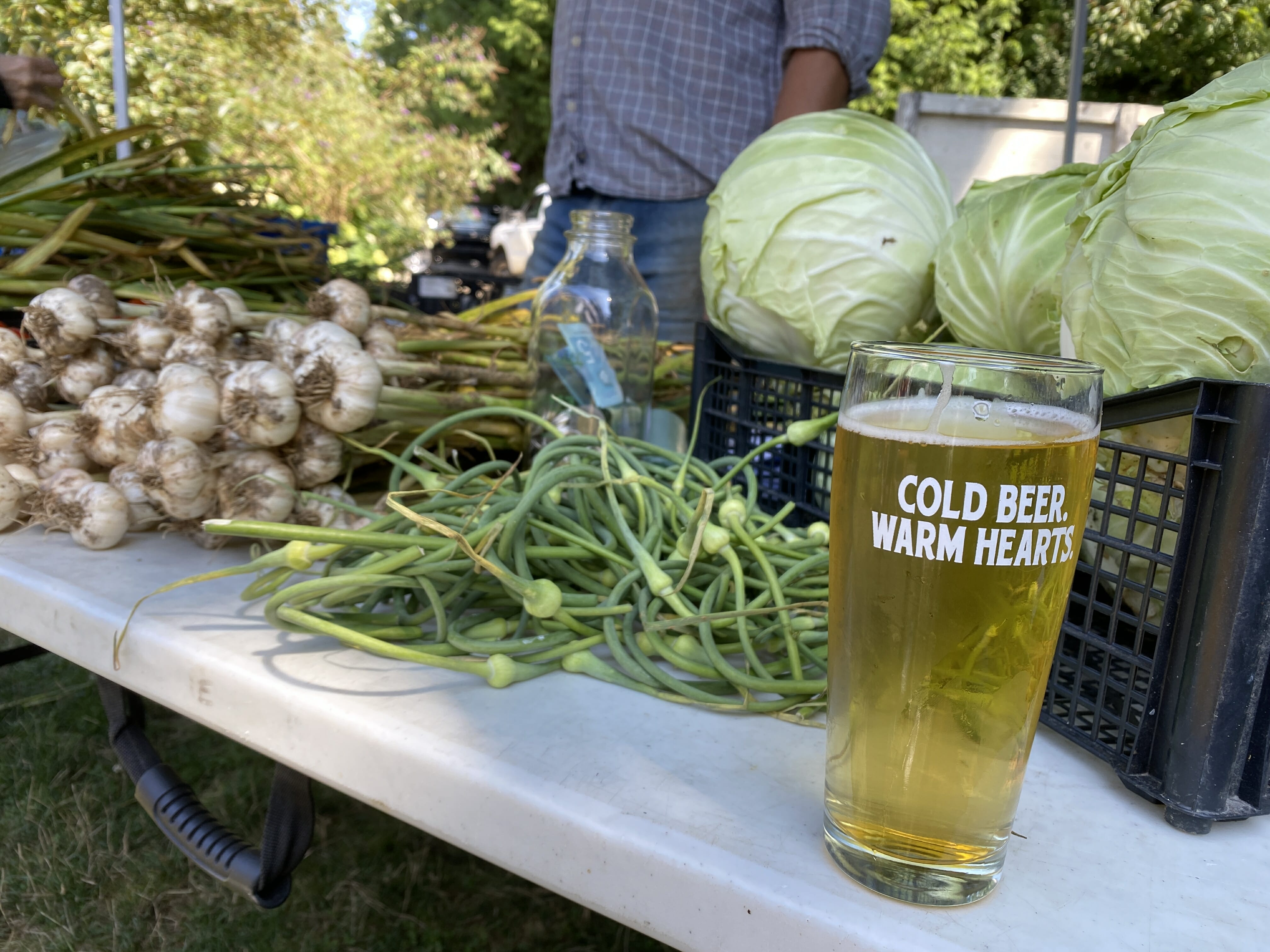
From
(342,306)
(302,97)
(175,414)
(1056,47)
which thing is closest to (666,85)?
(342,306)

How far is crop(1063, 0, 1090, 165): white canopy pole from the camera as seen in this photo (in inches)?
104

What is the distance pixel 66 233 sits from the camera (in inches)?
58.1

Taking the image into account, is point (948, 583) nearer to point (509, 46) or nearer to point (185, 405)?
point (185, 405)

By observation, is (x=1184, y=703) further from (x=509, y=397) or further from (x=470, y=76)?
(x=470, y=76)

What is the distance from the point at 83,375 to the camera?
4.20 ft

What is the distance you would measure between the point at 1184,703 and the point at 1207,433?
187 millimetres

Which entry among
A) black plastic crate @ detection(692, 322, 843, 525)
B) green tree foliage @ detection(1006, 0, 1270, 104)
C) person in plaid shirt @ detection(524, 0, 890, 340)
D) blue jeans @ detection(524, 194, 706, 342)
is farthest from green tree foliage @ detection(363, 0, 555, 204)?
black plastic crate @ detection(692, 322, 843, 525)

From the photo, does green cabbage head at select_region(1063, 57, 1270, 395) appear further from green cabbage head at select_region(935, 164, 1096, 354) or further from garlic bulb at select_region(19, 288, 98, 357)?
garlic bulb at select_region(19, 288, 98, 357)

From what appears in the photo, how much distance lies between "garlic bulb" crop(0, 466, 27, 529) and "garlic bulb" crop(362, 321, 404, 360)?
1.58 ft

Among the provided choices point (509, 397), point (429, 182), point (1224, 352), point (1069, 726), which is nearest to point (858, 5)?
point (509, 397)

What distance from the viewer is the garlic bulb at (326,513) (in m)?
1.14

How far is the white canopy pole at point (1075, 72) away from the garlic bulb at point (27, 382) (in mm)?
2653

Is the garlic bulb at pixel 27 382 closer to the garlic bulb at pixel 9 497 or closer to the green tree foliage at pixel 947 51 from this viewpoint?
the garlic bulb at pixel 9 497

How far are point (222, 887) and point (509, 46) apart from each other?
13865 mm
